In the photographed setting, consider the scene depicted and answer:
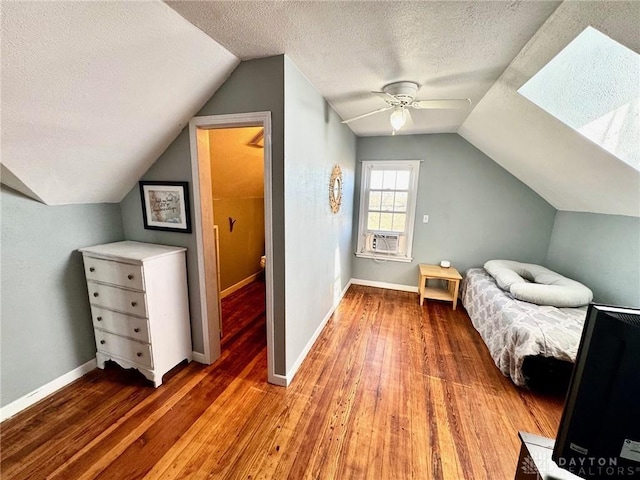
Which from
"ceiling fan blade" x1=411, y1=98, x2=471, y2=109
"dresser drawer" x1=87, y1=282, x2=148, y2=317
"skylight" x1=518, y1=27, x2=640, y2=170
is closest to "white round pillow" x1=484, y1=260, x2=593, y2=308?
"skylight" x1=518, y1=27, x2=640, y2=170

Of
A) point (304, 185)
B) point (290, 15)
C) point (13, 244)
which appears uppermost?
point (290, 15)

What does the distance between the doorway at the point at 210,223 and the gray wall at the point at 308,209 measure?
0.13 metres

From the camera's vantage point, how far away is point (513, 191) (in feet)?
11.3

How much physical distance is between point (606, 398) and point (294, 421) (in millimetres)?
1592

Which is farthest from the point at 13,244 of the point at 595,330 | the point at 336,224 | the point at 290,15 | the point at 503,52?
the point at 503,52

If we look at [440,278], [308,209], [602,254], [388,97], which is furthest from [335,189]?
[602,254]

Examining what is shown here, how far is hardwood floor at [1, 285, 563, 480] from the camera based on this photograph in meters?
1.42

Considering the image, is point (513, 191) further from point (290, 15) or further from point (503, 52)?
point (290, 15)

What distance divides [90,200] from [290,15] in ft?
6.53

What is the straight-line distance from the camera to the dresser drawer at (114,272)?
72.1 inches

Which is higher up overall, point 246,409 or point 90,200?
point 90,200

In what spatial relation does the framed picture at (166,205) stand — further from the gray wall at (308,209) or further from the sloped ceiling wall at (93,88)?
the gray wall at (308,209)

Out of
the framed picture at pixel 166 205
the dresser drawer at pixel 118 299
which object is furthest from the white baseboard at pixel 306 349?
the framed picture at pixel 166 205

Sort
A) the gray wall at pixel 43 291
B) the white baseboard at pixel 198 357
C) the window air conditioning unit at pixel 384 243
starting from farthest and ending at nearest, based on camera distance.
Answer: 1. the window air conditioning unit at pixel 384 243
2. the white baseboard at pixel 198 357
3. the gray wall at pixel 43 291
